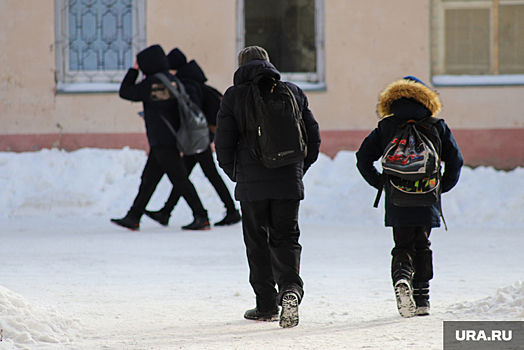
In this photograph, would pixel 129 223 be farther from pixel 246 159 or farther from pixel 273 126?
pixel 273 126

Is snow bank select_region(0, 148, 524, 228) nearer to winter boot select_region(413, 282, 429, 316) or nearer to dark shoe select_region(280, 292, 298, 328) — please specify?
winter boot select_region(413, 282, 429, 316)

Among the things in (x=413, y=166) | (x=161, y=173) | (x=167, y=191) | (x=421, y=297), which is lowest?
(x=167, y=191)

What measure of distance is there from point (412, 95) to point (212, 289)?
1913 mm

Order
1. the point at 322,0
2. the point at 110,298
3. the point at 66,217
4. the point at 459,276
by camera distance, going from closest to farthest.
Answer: the point at 110,298 → the point at 459,276 → the point at 66,217 → the point at 322,0

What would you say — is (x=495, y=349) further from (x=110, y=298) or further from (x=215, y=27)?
(x=215, y=27)

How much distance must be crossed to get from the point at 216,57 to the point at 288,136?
25.8 ft

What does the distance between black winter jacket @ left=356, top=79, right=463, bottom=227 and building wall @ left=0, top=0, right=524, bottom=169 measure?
23.6 feet

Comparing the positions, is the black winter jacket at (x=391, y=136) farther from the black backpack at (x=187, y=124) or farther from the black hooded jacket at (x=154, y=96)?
the black hooded jacket at (x=154, y=96)

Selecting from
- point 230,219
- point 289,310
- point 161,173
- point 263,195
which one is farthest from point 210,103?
point 289,310

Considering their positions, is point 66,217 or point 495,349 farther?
point 66,217

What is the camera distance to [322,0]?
1149 centimetres

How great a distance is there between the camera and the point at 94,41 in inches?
464

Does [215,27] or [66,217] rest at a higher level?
[215,27]

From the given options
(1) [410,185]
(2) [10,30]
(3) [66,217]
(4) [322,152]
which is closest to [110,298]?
(1) [410,185]
